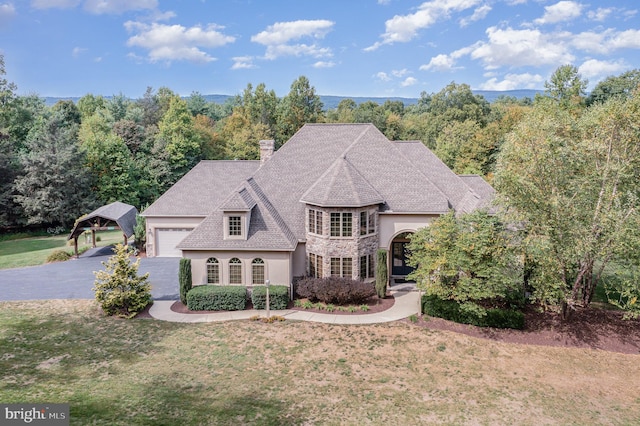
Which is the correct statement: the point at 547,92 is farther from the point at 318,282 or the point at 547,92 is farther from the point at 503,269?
the point at 318,282

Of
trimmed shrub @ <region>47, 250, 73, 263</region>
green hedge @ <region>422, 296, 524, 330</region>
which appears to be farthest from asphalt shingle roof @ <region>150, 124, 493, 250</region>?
trimmed shrub @ <region>47, 250, 73, 263</region>

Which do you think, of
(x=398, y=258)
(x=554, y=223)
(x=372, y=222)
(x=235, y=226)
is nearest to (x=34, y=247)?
(x=235, y=226)

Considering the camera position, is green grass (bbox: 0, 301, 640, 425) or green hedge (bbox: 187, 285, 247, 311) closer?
green grass (bbox: 0, 301, 640, 425)

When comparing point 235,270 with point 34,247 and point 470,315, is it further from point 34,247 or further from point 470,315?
point 34,247

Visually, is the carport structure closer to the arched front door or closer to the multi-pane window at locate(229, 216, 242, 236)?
the multi-pane window at locate(229, 216, 242, 236)

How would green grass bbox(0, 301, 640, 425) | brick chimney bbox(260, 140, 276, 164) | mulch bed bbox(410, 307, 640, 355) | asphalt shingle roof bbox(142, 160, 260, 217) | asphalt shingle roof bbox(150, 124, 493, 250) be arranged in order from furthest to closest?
asphalt shingle roof bbox(142, 160, 260, 217) → brick chimney bbox(260, 140, 276, 164) → asphalt shingle roof bbox(150, 124, 493, 250) → mulch bed bbox(410, 307, 640, 355) → green grass bbox(0, 301, 640, 425)

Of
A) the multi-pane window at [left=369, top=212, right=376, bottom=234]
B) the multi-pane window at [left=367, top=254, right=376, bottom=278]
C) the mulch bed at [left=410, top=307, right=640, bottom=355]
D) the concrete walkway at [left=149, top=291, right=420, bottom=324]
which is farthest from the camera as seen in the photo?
the multi-pane window at [left=367, top=254, right=376, bottom=278]

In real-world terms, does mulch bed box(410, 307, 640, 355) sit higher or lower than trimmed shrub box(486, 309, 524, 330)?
lower
